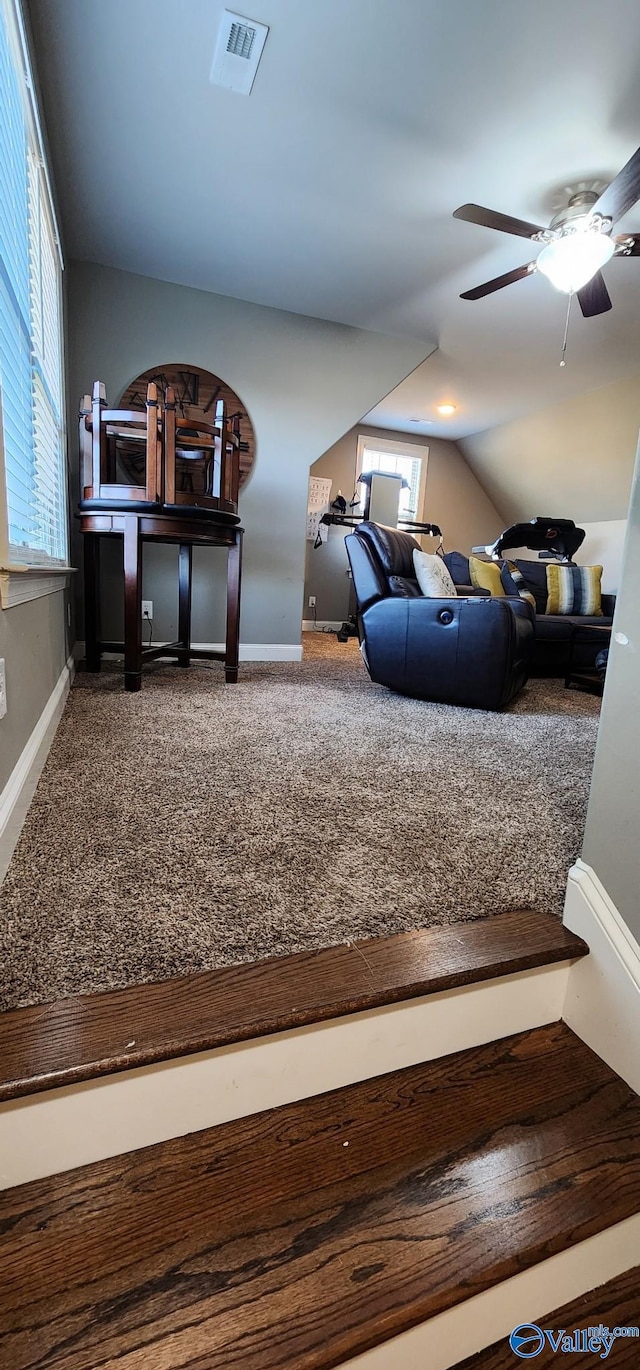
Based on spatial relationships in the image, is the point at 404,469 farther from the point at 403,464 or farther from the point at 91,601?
the point at 91,601

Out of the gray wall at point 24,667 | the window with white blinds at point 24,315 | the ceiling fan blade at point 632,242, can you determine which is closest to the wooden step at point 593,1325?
the gray wall at point 24,667

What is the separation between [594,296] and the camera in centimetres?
261

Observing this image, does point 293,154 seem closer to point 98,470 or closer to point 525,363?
point 98,470

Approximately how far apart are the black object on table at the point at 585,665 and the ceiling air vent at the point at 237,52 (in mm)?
2838

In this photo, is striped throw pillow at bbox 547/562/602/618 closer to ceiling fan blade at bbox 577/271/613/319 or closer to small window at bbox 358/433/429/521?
ceiling fan blade at bbox 577/271/613/319

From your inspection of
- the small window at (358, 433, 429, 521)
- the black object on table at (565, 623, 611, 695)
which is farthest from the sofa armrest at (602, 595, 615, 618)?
the small window at (358, 433, 429, 521)

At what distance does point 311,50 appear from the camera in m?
1.78

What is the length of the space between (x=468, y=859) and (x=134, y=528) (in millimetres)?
1854

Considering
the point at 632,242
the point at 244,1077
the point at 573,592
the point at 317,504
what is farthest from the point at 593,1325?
the point at 317,504

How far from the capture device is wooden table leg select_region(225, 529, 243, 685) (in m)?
2.56

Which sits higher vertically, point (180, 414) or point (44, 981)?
point (180, 414)

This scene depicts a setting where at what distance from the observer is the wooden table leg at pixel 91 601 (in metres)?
2.64

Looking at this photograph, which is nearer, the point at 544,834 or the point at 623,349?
the point at 544,834

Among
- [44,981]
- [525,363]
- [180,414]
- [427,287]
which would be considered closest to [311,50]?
[427,287]
